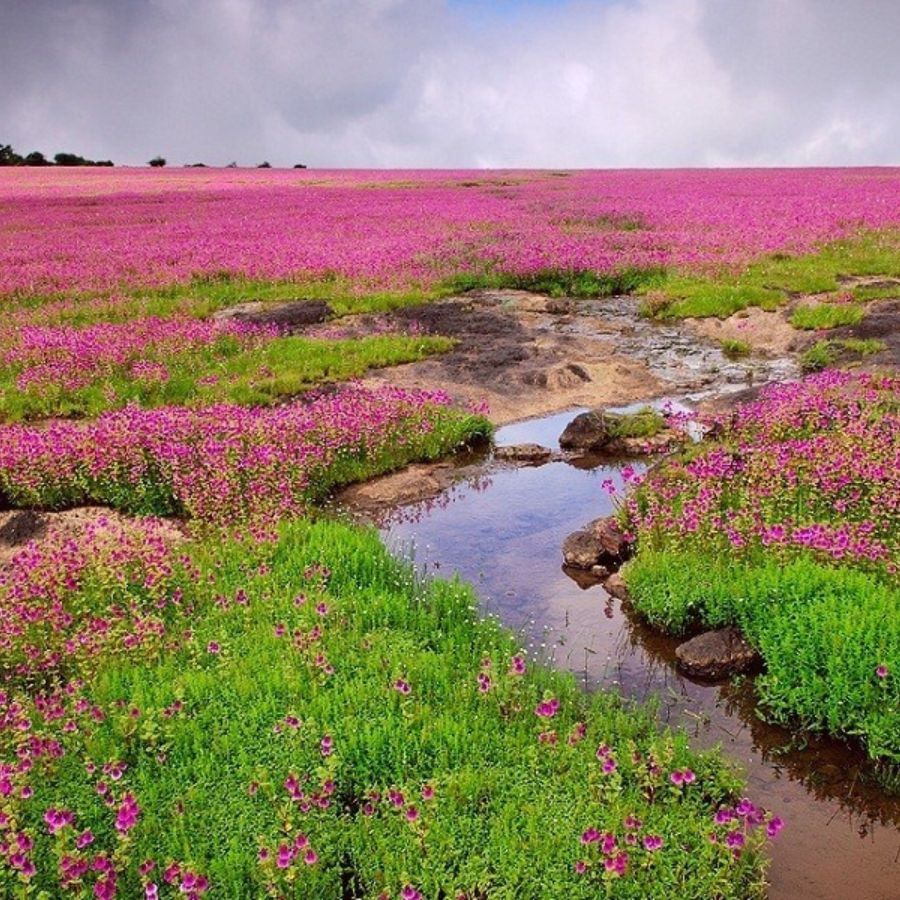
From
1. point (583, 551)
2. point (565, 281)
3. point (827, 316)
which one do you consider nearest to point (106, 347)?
point (583, 551)

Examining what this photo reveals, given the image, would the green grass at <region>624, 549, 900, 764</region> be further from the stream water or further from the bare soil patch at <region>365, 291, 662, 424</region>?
the bare soil patch at <region>365, 291, 662, 424</region>

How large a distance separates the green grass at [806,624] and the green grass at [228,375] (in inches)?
339

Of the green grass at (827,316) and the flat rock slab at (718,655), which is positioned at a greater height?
the green grass at (827,316)

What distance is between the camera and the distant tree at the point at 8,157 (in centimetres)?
9819

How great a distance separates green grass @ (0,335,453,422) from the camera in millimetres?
14547

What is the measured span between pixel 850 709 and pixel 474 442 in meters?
8.04

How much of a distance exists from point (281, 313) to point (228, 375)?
5551mm

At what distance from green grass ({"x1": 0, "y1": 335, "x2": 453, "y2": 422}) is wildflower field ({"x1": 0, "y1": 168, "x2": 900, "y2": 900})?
7 cm

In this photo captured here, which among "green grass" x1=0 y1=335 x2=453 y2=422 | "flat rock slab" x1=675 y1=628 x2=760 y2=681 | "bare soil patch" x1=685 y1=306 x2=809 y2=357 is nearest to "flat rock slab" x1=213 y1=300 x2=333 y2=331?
"green grass" x1=0 y1=335 x2=453 y2=422

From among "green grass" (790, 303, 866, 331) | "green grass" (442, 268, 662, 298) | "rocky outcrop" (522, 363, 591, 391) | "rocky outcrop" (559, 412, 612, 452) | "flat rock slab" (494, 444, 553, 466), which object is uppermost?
"green grass" (442, 268, 662, 298)

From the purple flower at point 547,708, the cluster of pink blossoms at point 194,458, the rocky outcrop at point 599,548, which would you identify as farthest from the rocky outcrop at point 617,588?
the cluster of pink blossoms at point 194,458

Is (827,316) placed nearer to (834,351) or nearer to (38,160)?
(834,351)

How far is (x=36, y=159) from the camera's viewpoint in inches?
3991

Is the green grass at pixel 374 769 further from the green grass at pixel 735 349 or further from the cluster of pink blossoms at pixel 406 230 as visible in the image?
the cluster of pink blossoms at pixel 406 230
